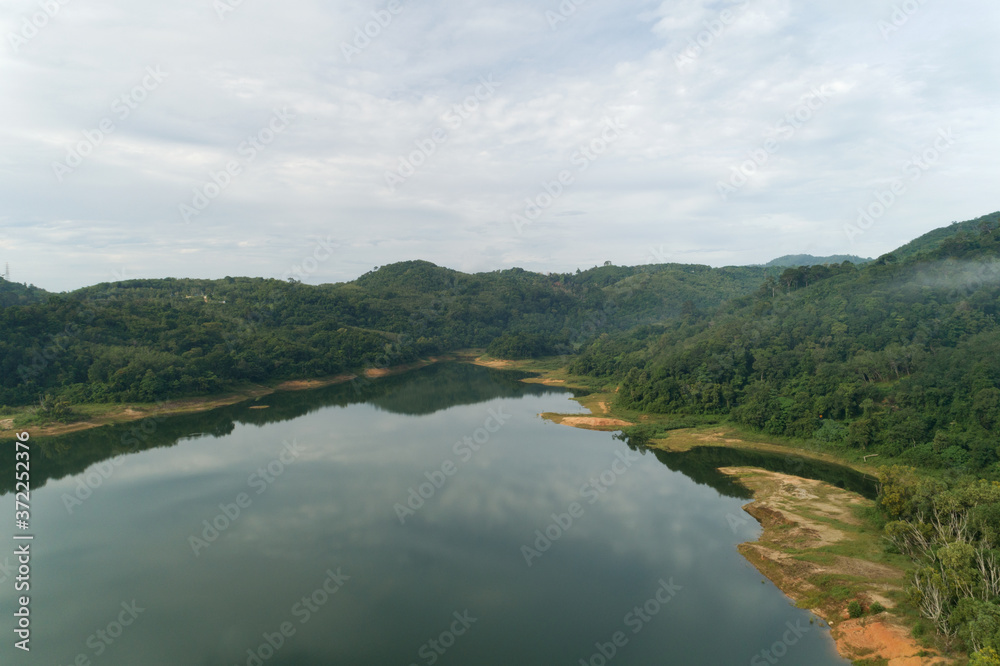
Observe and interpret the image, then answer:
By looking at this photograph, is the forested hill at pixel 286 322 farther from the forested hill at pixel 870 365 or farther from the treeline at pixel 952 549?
the treeline at pixel 952 549

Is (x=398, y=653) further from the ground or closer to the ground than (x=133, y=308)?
closer to the ground

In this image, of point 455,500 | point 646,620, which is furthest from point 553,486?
point 646,620

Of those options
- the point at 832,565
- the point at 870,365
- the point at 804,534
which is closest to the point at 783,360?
the point at 870,365

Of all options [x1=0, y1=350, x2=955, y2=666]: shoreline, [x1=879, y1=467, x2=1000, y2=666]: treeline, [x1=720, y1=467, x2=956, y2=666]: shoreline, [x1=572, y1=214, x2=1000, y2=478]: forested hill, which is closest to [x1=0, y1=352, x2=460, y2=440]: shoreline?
[x1=0, y1=350, x2=955, y2=666]: shoreline

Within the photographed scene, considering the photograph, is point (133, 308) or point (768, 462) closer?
point (768, 462)

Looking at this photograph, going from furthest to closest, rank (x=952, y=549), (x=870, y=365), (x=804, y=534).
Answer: (x=870, y=365), (x=804, y=534), (x=952, y=549)

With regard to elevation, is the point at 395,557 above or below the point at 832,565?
above

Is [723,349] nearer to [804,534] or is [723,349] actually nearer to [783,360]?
[783,360]

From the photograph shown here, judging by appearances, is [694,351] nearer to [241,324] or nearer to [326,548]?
[326,548]
